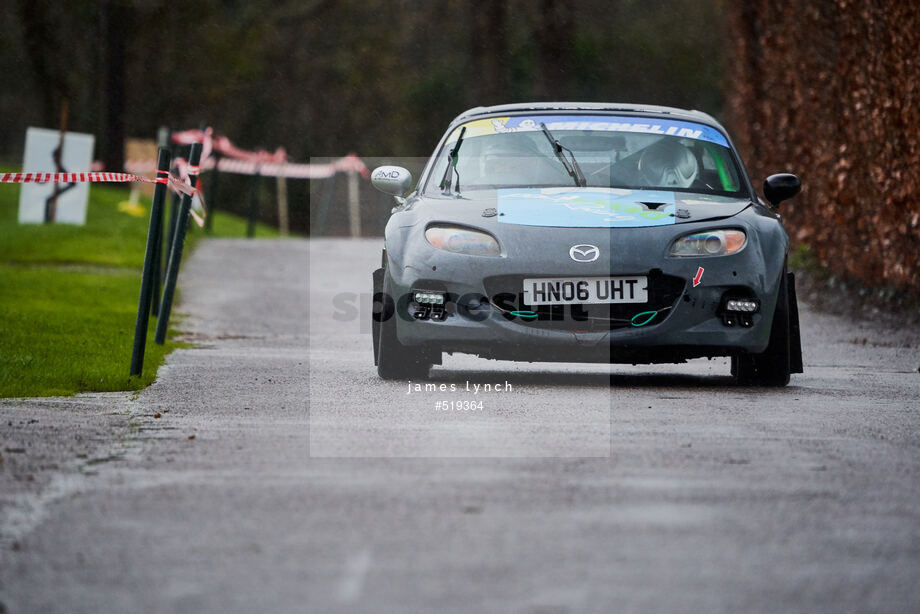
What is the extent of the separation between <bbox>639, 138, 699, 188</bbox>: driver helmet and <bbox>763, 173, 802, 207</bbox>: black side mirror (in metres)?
0.44

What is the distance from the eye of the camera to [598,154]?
9.52 meters

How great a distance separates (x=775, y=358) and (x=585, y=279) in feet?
4.26

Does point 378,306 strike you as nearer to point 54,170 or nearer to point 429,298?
point 429,298

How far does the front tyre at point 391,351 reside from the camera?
8.73m

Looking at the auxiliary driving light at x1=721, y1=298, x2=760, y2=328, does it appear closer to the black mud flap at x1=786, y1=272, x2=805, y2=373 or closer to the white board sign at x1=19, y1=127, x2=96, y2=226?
the black mud flap at x1=786, y1=272, x2=805, y2=373

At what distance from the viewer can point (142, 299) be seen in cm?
877

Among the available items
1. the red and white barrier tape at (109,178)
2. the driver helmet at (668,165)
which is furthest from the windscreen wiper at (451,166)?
the red and white barrier tape at (109,178)

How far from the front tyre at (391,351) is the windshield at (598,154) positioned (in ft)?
2.95

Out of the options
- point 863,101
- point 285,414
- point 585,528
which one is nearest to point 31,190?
point 863,101

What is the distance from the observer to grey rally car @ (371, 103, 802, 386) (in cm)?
830

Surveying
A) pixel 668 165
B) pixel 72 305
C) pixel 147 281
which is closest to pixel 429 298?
pixel 147 281

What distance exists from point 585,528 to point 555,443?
1.69m

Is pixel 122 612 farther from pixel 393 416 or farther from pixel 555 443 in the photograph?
pixel 393 416

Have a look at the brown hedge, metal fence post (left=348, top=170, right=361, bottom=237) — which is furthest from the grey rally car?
metal fence post (left=348, top=170, right=361, bottom=237)
